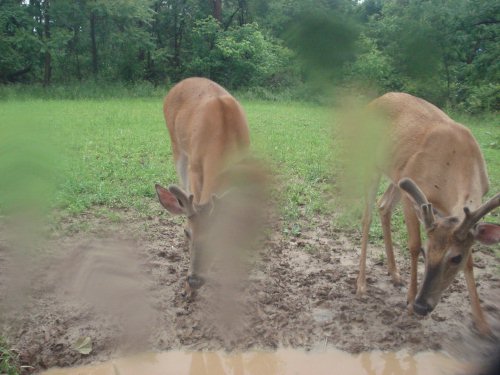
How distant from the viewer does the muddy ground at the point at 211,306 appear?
156 inches

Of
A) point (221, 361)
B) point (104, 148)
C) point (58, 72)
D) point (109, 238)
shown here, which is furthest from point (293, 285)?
point (104, 148)

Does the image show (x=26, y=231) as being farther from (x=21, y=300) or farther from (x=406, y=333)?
(x=406, y=333)

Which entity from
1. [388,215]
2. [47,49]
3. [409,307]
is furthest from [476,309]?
[47,49]

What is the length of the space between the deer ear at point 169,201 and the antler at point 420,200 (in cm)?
183

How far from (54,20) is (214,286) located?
2.49m

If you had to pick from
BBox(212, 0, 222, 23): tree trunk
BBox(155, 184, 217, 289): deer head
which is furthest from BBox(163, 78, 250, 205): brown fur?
BBox(212, 0, 222, 23): tree trunk

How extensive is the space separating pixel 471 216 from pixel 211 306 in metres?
2.23

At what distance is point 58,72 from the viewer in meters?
3.51

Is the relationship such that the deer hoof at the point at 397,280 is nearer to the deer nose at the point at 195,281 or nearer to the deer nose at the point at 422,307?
the deer nose at the point at 422,307

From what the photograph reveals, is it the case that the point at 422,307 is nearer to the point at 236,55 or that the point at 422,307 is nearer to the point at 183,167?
the point at 236,55

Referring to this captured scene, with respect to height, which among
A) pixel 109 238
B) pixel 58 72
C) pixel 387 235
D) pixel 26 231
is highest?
pixel 58 72

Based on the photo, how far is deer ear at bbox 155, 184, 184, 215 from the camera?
4.34 m

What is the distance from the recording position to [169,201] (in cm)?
438

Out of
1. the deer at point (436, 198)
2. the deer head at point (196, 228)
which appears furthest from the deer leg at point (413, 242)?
the deer head at point (196, 228)
